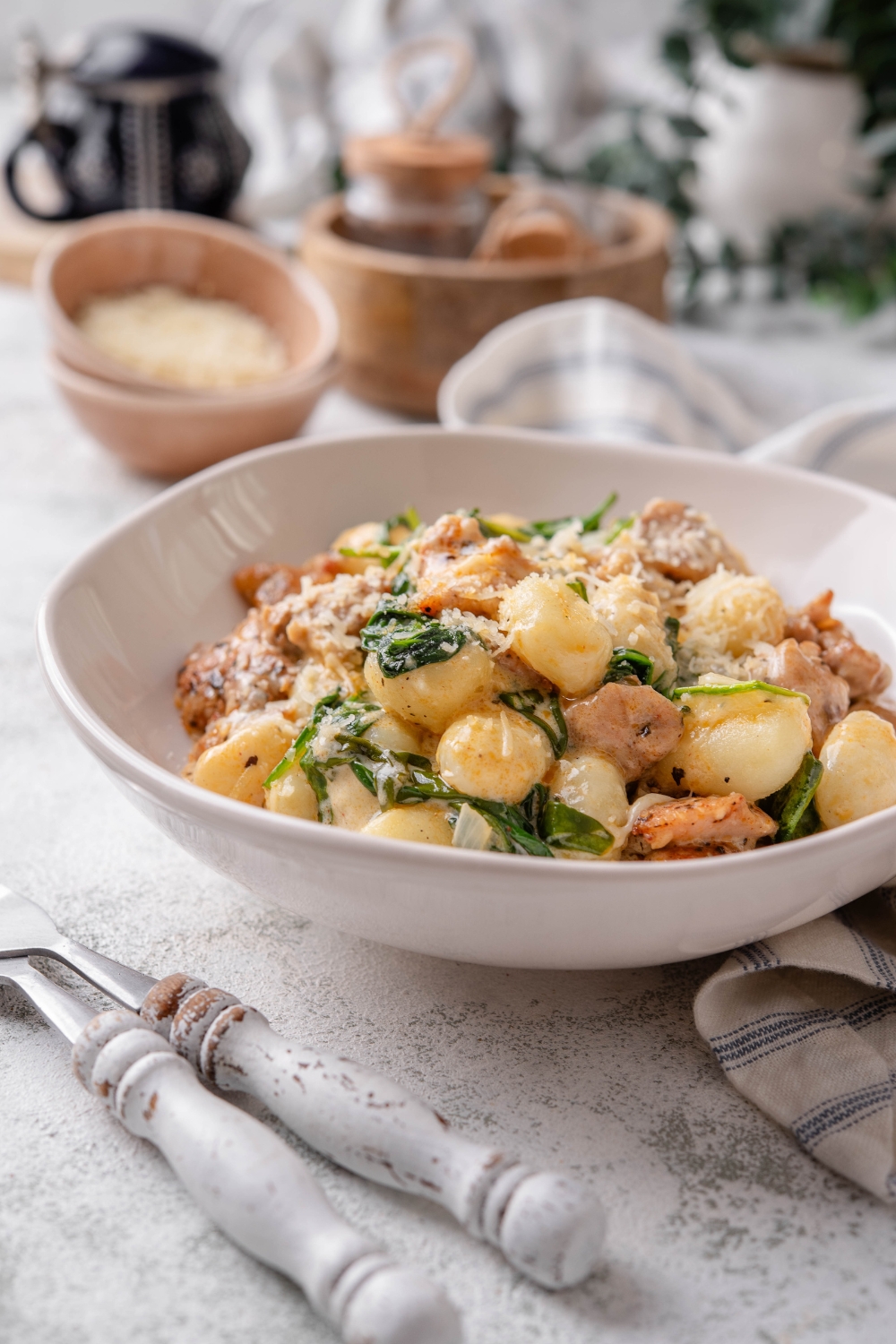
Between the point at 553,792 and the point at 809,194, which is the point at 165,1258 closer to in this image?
the point at 553,792

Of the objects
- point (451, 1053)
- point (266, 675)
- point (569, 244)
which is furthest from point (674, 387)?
point (451, 1053)

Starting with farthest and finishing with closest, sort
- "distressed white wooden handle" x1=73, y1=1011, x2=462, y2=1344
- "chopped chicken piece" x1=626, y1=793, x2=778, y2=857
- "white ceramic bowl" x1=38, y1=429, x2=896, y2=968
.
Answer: "chopped chicken piece" x1=626, y1=793, x2=778, y2=857, "white ceramic bowl" x1=38, y1=429, x2=896, y2=968, "distressed white wooden handle" x1=73, y1=1011, x2=462, y2=1344

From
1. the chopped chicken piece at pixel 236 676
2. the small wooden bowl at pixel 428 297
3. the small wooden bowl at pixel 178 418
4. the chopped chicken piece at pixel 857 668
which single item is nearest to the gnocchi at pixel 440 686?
the chopped chicken piece at pixel 236 676

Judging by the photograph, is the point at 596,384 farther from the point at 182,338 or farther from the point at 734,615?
the point at 734,615

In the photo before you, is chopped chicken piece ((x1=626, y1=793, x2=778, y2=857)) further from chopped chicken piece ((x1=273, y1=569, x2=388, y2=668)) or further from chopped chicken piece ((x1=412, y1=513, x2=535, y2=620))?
chopped chicken piece ((x1=273, y1=569, x2=388, y2=668))

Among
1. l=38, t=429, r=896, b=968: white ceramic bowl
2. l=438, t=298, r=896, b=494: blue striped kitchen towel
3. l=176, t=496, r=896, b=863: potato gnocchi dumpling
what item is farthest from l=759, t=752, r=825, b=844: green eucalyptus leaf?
l=438, t=298, r=896, b=494: blue striped kitchen towel

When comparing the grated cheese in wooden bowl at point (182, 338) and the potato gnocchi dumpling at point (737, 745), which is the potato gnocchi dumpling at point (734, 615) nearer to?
the potato gnocchi dumpling at point (737, 745)
